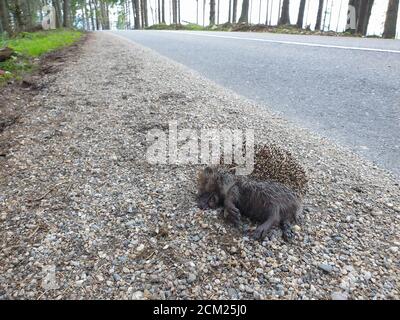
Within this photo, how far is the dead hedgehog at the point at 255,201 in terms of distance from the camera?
2.57 metres

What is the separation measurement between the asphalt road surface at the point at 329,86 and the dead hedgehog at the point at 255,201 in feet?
5.24

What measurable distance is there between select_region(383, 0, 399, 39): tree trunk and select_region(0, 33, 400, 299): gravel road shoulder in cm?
1390

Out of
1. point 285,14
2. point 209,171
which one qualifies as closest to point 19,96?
point 209,171

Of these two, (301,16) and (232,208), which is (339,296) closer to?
(232,208)

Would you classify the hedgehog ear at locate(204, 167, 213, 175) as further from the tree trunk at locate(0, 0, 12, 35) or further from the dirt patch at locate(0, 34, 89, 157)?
the tree trunk at locate(0, 0, 12, 35)

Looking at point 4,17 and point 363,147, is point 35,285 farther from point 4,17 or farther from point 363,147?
point 4,17

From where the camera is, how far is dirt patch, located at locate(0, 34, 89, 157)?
443 cm

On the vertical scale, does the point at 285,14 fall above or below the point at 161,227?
above

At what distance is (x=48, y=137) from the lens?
13.9ft

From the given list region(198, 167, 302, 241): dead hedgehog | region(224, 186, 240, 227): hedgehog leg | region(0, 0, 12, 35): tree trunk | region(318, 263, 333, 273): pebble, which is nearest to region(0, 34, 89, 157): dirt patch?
region(198, 167, 302, 241): dead hedgehog

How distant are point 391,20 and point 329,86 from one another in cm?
1253

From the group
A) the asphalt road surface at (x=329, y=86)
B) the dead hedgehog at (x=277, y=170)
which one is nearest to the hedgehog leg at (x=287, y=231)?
the dead hedgehog at (x=277, y=170)

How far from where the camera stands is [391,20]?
50.4 ft

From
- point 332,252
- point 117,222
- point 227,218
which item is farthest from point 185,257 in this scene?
point 332,252
